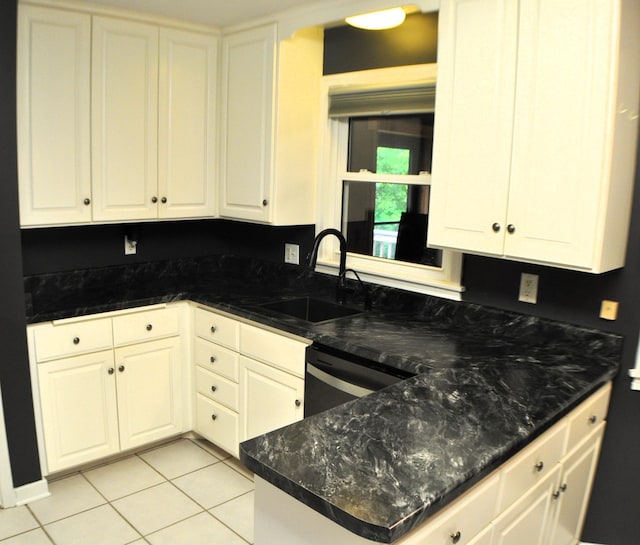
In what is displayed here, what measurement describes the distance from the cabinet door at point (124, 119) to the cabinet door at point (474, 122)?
1635 millimetres

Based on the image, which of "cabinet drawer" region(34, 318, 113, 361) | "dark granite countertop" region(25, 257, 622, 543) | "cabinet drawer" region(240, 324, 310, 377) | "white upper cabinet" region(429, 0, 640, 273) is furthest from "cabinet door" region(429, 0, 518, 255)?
"cabinet drawer" region(34, 318, 113, 361)

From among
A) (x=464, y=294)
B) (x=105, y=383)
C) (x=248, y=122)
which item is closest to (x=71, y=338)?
(x=105, y=383)

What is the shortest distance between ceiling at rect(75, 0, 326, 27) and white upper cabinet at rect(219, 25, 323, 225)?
0.12m

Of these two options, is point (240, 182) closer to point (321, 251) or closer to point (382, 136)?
point (321, 251)

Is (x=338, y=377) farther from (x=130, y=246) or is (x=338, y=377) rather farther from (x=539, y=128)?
→ (x=130, y=246)

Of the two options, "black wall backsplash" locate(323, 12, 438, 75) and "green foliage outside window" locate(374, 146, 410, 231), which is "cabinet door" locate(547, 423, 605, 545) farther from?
"black wall backsplash" locate(323, 12, 438, 75)

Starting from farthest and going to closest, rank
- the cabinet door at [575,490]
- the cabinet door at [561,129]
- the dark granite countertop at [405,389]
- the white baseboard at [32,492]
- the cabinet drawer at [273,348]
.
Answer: the white baseboard at [32,492] < the cabinet drawer at [273,348] < the cabinet door at [575,490] < the cabinet door at [561,129] < the dark granite countertop at [405,389]

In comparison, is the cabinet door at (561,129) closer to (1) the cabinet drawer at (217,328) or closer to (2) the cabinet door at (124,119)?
(1) the cabinet drawer at (217,328)

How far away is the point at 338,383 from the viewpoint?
236 centimetres

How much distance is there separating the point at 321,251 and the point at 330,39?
1174mm

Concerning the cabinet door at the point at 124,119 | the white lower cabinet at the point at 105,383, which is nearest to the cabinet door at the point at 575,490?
the white lower cabinet at the point at 105,383

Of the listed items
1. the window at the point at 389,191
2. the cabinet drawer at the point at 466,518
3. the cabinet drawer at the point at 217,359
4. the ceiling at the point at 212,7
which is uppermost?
the ceiling at the point at 212,7

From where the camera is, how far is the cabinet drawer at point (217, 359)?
2988 millimetres

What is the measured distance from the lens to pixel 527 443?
162cm
